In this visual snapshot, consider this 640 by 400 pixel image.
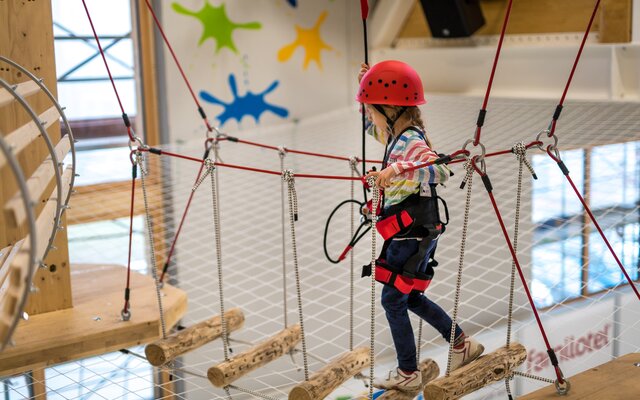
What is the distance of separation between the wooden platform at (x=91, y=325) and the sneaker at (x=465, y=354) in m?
0.86

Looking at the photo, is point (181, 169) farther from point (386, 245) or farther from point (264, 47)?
point (386, 245)

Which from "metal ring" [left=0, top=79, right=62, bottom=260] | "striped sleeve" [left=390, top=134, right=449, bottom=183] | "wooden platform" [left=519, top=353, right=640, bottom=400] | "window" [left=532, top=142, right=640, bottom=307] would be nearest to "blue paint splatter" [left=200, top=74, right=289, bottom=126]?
"window" [left=532, top=142, right=640, bottom=307]

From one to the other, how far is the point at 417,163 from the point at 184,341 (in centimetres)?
76

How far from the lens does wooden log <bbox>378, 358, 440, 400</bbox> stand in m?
1.62

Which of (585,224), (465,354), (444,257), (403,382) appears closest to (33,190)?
(403,382)

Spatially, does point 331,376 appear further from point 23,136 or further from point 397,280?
point 23,136

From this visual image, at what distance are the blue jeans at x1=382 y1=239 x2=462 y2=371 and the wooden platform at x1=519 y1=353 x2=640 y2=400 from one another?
0.74 feet

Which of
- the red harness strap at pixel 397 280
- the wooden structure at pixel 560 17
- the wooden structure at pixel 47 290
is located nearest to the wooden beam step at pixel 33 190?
the wooden structure at pixel 47 290

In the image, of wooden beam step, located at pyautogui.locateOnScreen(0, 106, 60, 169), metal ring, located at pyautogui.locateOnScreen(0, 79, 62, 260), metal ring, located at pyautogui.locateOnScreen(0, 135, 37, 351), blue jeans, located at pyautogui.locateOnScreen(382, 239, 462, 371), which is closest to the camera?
metal ring, located at pyautogui.locateOnScreen(0, 135, 37, 351)

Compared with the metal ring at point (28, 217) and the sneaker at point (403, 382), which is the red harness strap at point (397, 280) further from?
the metal ring at point (28, 217)

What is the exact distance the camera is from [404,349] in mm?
1631

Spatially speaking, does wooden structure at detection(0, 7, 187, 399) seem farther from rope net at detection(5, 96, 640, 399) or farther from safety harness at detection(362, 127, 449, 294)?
safety harness at detection(362, 127, 449, 294)

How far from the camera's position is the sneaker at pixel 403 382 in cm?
164

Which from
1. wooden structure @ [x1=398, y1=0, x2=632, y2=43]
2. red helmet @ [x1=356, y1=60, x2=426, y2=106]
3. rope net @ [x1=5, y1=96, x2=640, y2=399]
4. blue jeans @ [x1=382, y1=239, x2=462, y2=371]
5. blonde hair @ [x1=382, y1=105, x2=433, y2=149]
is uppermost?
wooden structure @ [x1=398, y1=0, x2=632, y2=43]
